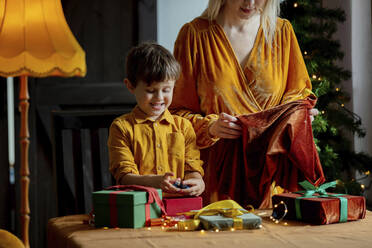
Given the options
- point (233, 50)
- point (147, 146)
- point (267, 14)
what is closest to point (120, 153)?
point (147, 146)

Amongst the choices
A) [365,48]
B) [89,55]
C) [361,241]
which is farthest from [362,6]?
[361,241]

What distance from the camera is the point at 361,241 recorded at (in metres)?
1.03

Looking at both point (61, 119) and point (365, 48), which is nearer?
point (61, 119)

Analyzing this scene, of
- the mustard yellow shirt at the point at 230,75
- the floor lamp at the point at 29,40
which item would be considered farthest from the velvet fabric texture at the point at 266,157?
the floor lamp at the point at 29,40

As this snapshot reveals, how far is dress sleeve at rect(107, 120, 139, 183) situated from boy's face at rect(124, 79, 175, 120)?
0.27 ft

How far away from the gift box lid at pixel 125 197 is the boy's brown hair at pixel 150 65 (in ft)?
1.27

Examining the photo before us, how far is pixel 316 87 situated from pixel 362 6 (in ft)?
3.30

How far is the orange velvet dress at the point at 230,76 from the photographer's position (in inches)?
69.6

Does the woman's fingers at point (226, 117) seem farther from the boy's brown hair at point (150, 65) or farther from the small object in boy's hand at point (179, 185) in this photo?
the small object in boy's hand at point (179, 185)

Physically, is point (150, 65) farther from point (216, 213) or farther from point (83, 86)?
point (83, 86)

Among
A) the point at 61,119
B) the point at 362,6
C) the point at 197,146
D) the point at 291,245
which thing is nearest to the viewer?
the point at 291,245

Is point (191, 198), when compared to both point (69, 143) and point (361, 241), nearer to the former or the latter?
point (361, 241)

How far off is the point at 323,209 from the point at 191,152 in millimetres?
468

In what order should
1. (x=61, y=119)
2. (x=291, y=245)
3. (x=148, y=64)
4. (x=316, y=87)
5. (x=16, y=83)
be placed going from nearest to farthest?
1. (x=291, y=245)
2. (x=148, y=64)
3. (x=61, y=119)
4. (x=316, y=87)
5. (x=16, y=83)
